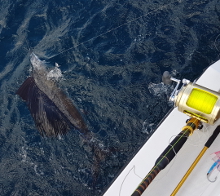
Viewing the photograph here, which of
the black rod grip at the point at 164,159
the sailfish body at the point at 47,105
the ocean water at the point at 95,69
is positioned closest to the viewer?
the black rod grip at the point at 164,159

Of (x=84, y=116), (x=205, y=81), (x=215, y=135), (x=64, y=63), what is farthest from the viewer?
(x=64, y=63)

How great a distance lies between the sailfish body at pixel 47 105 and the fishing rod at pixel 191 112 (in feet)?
8.47

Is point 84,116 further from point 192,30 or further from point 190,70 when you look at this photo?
point 192,30

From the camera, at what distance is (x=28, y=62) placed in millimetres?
8555

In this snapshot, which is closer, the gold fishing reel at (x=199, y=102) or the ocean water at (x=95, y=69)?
the gold fishing reel at (x=199, y=102)

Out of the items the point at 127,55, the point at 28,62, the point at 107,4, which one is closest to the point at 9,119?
the point at 28,62

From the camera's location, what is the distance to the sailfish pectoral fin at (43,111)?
6801 mm

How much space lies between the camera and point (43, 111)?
284 inches

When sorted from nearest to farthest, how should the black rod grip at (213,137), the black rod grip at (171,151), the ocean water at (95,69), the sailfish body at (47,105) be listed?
the black rod grip at (171,151) < the black rod grip at (213,137) < the ocean water at (95,69) < the sailfish body at (47,105)

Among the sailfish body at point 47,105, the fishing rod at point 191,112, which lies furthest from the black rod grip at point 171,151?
the sailfish body at point 47,105

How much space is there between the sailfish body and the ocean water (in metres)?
0.17

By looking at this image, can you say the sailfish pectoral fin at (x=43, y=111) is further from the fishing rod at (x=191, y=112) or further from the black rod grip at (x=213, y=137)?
the black rod grip at (x=213, y=137)

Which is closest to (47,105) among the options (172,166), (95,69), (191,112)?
(95,69)

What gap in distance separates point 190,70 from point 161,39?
1.31 metres
